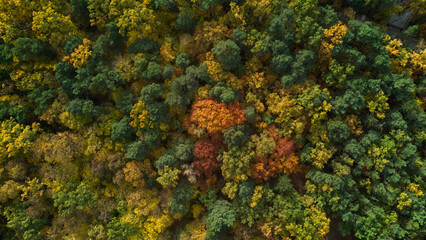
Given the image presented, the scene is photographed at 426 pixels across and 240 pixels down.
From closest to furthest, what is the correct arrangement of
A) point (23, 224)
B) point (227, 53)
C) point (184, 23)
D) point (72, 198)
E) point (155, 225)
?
point (227, 53) < point (23, 224) < point (72, 198) < point (184, 23) < point (155, 225)

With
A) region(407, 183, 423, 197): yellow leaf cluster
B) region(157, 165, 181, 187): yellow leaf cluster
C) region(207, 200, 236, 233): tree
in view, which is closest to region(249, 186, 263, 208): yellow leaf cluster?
region(207, 200, 236, 233): tree

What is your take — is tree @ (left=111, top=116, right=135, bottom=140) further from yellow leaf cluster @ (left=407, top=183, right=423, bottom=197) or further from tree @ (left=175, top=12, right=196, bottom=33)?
yellow leaf cluster @ (left=407, top=183, right=423, bottom=197)

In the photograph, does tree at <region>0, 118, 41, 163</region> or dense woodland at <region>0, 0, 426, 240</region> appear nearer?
dense woodland at <region>0, 0, 426, 240</region>

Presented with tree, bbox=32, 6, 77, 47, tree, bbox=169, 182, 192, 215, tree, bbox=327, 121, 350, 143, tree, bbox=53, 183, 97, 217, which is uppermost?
tree, bbox=32, 6, 77, 47

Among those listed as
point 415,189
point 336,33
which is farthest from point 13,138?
point 415,189

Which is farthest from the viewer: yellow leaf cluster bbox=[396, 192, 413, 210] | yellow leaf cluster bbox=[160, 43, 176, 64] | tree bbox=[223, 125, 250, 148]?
yellow leaf cluster bbox=[160, 43, 176, 64]

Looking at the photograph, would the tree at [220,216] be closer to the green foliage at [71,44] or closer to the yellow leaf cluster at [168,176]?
the yellow leaf cluster at [168,176]

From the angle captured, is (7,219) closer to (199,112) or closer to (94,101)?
(94,101)

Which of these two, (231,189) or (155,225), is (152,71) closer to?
(231,189)

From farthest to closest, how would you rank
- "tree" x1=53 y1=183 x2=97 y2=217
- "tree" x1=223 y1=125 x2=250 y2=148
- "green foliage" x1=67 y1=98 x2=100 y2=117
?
"tree" x1=53 y1=183 x2=97 y2=217, "green foliage" x1=67 y1=98 x2=100 y2=117, "tree" x1=223 y1=125 x2=250 y2=148
